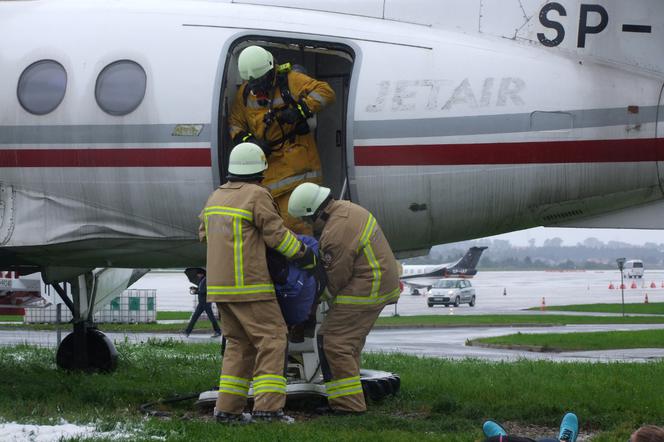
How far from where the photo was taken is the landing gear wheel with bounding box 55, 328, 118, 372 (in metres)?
13.7

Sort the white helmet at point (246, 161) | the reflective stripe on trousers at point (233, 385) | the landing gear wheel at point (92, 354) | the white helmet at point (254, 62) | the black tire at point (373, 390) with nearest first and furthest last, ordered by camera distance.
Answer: the reflective stripe on trousers at point (233, 385), the white helmet at point (246, 161), the white helmet at point (254, 62), the black tire at point (373, 390), the landing gear wheel at point (92, 354)

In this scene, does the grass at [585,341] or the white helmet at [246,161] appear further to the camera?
the grass at [585,341]

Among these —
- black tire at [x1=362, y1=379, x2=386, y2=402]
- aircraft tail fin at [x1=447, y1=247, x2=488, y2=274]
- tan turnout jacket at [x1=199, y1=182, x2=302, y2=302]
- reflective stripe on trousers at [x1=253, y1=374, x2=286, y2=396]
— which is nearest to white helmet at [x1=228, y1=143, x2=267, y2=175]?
tan turnout jacket at [x1=199, y1=182, x2=302, y2=302]

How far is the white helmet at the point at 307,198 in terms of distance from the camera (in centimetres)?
963

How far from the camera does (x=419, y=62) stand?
9.91 m

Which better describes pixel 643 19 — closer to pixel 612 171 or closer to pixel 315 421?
pixel 612 171

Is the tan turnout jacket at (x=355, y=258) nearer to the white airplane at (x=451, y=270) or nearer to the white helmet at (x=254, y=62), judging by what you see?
the white helmet at (x=254, y=62)

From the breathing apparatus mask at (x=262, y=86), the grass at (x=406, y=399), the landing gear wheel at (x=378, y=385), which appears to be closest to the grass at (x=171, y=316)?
the grass at (x=406, y=399)

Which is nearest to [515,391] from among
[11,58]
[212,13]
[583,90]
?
[583,90]

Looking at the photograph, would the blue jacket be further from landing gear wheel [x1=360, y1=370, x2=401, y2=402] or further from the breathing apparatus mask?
the breathing apparatus mask

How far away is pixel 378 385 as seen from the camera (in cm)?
1073

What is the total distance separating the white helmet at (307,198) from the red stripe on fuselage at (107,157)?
0.97 m

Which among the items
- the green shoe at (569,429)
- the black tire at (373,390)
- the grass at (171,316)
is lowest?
the grass at (171,316)

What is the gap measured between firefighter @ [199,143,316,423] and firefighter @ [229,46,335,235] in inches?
36.9
